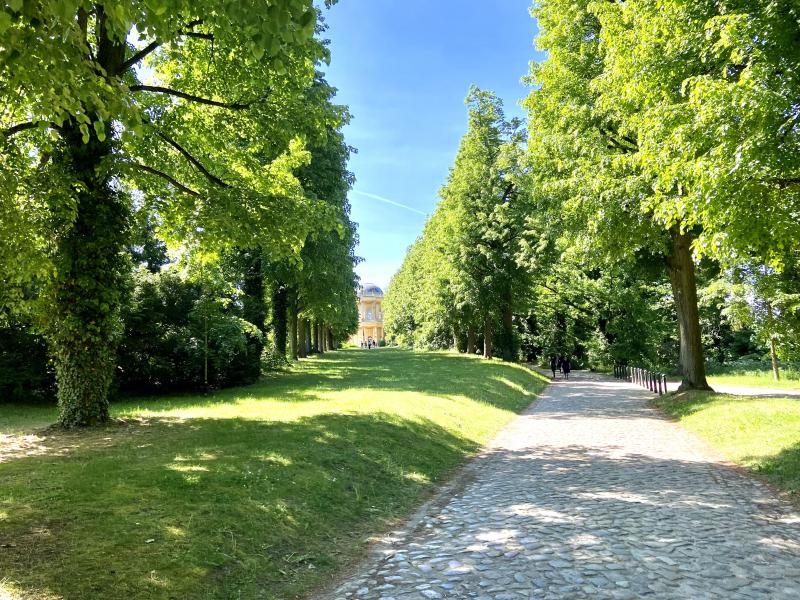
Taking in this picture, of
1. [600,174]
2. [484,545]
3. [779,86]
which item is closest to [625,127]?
[600,174]

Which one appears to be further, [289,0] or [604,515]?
[604,515]

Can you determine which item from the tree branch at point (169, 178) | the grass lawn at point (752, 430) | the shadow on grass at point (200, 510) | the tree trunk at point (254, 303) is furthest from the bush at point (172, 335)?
the grass lawn at point (752, 430)

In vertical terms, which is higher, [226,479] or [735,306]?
[735,306]

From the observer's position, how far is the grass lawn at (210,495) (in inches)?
173

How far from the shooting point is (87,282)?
31.1ft

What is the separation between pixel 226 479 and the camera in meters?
6.50

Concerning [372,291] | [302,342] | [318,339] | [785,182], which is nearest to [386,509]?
[785,182]

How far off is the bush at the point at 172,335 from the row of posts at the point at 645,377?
15610mm

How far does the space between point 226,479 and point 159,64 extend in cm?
1036

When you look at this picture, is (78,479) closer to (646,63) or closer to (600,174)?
(646,63)

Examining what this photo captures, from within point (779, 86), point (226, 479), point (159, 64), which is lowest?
point (226, 479)

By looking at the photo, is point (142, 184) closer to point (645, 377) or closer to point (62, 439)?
point (62, 439)

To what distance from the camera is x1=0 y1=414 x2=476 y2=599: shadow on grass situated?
4332 mm

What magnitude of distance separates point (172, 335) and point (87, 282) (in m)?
7.02
